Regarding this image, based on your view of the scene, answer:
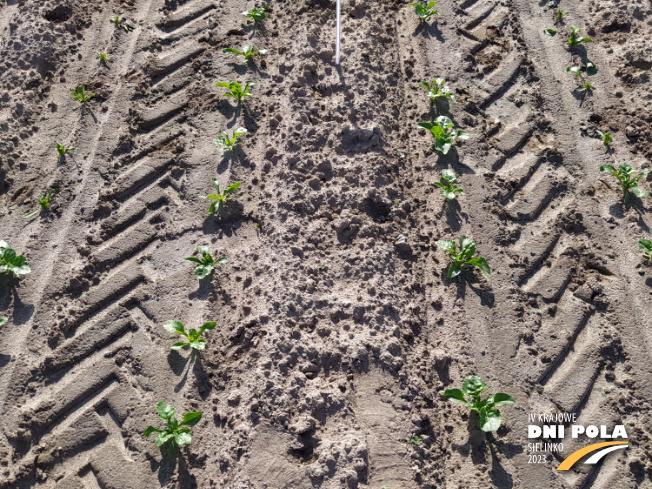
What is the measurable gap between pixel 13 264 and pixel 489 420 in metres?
2.75

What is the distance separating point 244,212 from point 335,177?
592 mm

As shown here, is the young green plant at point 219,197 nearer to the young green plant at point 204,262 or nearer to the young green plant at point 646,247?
the young green plant at point 204,262

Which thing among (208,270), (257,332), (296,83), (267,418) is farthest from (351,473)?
(296,83)

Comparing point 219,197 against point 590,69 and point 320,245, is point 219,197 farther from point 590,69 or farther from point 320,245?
point 590,69

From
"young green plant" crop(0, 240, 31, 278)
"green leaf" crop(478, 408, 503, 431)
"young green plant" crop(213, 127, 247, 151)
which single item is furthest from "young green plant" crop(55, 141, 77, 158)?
"green leaf" crop(478, 408, 503, 431)

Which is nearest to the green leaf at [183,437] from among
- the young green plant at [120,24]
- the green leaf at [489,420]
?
the green leaf at [489,420]

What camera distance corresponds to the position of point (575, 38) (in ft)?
12.6

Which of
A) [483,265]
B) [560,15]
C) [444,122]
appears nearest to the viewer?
[483,265]

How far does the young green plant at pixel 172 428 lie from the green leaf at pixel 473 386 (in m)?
1.28

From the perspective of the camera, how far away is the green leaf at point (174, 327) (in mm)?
2773

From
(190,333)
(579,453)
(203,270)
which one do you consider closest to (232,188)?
(203,270)

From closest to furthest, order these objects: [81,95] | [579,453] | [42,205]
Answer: [579,453]
[42,205]
[81,95]

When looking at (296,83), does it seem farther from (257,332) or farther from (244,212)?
(257,332)

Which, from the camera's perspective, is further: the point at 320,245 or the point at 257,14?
the point at 257,14
